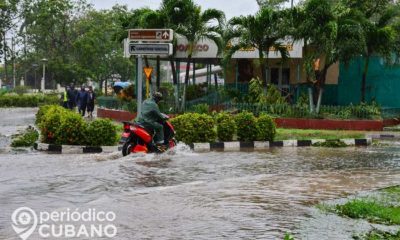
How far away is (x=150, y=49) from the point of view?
1730cm

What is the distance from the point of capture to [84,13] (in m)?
62.4

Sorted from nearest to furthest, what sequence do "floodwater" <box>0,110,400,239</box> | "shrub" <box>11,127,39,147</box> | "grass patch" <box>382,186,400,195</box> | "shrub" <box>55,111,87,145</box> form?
"floodwater" <box>0,110,400,239</box>, "grass patch" <box>382,186,400,195</box>, "shrub" <box>55,111,87,145</box>, "shrub" <box>11,127,39,147</box>

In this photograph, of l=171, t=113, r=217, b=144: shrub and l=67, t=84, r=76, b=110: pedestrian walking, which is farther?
l=67, t=84, r=76, b=110: pedestrian walking

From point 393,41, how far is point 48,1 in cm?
3824

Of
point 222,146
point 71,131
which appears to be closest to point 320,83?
point 222,146

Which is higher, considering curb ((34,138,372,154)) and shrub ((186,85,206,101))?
shrub ((186,85,206,101))

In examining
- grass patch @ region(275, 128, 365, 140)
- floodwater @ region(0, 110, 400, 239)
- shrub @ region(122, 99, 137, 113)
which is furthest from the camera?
shrub @ region(122, 99, 137, 113)

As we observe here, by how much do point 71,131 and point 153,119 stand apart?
2777 millimetres

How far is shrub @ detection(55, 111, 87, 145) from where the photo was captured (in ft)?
53.0

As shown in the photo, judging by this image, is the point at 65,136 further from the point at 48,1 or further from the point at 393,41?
the point at 48,1

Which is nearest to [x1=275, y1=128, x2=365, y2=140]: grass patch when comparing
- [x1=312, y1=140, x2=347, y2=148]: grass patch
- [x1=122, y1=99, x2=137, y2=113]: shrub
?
[x1=312, y1=140, x2=347, y2=148]: grass patch

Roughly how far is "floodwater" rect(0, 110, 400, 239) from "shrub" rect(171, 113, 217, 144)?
1.38 m

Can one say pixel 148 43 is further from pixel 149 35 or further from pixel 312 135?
pixel 312 135

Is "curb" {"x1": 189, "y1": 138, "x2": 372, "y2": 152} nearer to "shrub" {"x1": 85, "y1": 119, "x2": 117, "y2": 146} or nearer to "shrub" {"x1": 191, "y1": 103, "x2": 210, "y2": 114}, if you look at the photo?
"shrub" {"x1": 85, "y1": 119, "x2": 117, "y2": 146}
